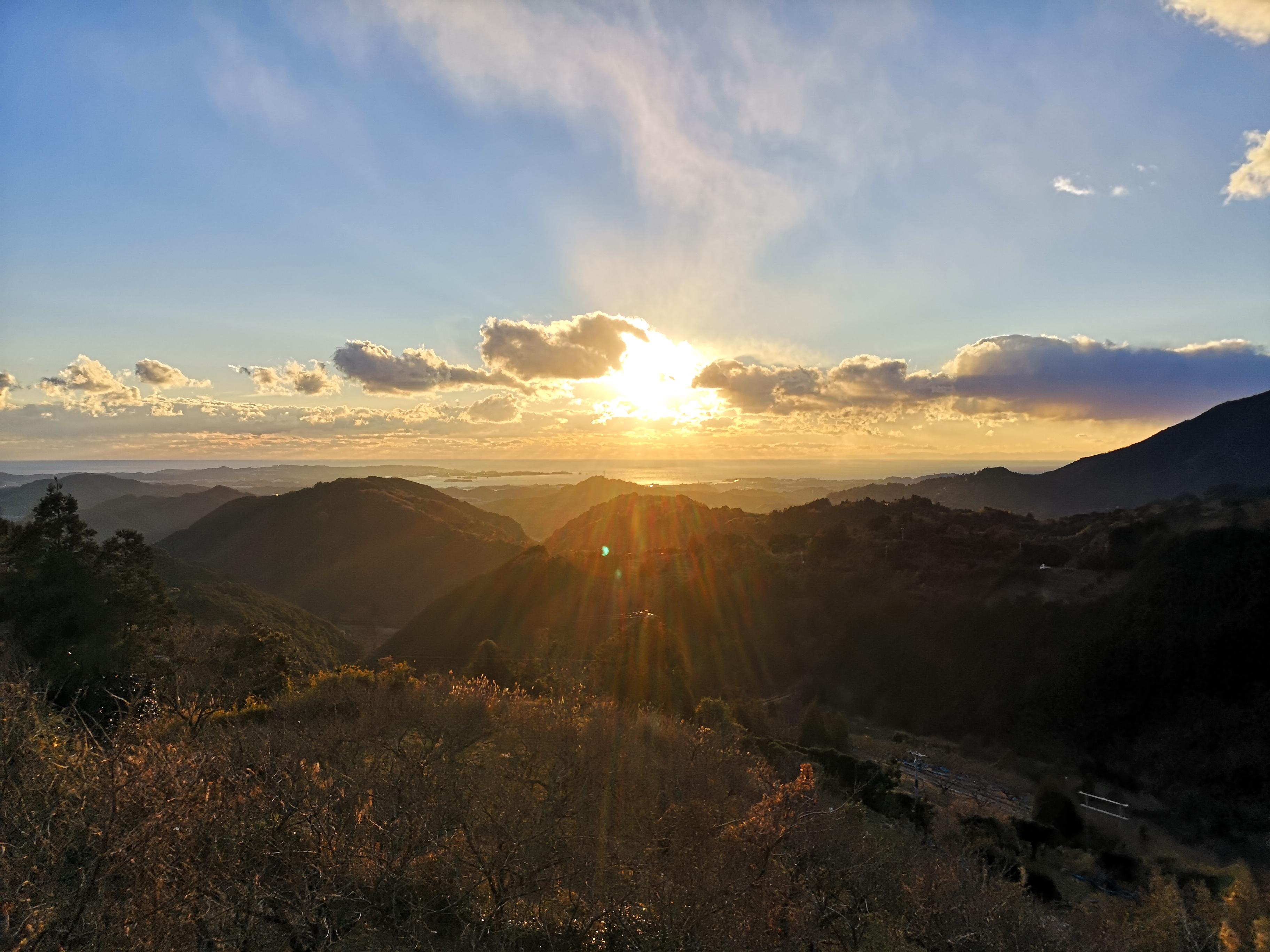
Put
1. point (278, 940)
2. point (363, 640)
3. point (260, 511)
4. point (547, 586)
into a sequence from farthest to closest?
point (260, 511)
point (363, 640)
point (547, 586)
point (278, 940)

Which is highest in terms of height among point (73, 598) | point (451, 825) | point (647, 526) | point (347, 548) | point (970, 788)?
point (73, 598)

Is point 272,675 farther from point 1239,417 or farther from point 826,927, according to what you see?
point 1239,417

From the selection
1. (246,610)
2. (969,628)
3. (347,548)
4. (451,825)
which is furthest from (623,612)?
(347,548)

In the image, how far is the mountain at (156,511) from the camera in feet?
496

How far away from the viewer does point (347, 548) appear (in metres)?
108

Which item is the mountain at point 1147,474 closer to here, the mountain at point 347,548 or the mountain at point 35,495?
the mountain at point 347,548

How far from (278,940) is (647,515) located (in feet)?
359

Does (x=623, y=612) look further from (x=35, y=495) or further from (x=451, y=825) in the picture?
(x=35, y=495)

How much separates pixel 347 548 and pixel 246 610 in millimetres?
51272

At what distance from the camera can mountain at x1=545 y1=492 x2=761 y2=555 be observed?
9438cm

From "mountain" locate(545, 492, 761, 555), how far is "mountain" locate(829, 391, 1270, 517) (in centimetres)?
2591

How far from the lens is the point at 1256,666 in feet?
111

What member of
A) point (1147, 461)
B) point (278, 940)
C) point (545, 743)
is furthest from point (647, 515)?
point (278, 940)

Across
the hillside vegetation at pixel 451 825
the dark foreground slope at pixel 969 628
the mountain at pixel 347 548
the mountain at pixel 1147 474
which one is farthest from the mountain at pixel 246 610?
the mountain at pixel 1147 474
